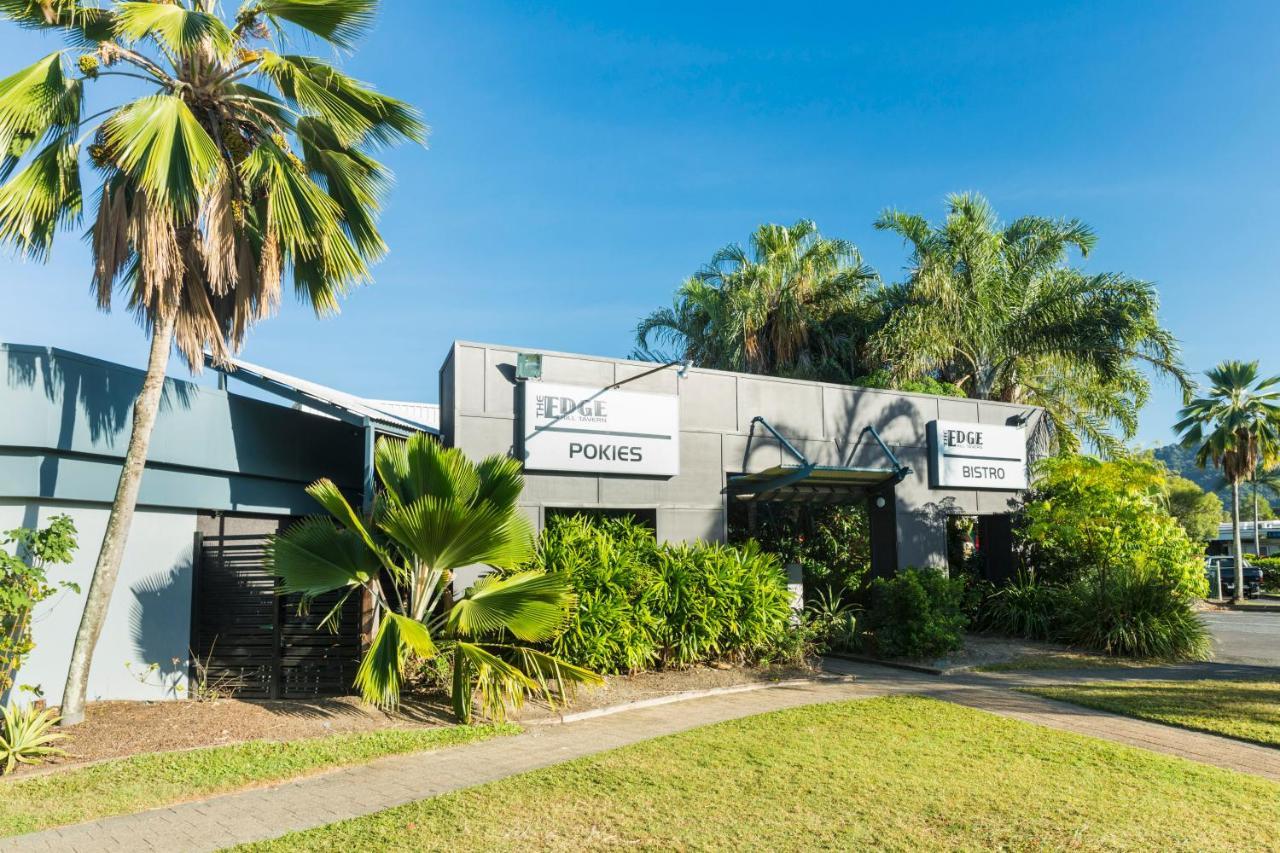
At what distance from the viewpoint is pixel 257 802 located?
601 cm

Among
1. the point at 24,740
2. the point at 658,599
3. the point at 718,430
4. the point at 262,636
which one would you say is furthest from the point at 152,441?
the point at 718,430

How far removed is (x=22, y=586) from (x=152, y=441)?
2.21 metres

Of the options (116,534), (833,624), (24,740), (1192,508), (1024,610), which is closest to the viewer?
(24,740)

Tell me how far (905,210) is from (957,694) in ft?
45.3

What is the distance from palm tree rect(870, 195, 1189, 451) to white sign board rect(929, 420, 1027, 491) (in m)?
3.03

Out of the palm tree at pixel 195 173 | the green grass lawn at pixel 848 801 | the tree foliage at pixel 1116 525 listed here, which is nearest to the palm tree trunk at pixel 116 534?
the palm tree at pixel 195 173

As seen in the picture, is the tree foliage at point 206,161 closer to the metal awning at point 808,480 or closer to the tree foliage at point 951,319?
the metal awning at point 808,480

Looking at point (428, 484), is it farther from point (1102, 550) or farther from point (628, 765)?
point (1102, 550)

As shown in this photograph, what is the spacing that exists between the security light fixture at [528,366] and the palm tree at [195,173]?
232cm

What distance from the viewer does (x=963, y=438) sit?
15219 mm

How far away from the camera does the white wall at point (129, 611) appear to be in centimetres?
853

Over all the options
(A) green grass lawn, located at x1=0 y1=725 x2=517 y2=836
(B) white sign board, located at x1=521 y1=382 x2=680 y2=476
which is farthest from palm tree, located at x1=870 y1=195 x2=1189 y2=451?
(A) green grass lawn, located at x1=0 y1=725 x2=517 y2=836

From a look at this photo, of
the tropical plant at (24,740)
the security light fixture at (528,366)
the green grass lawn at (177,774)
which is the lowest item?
the green grass lawn at (177,774)

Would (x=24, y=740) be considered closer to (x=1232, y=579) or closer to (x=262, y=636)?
(x=262, y=636)
